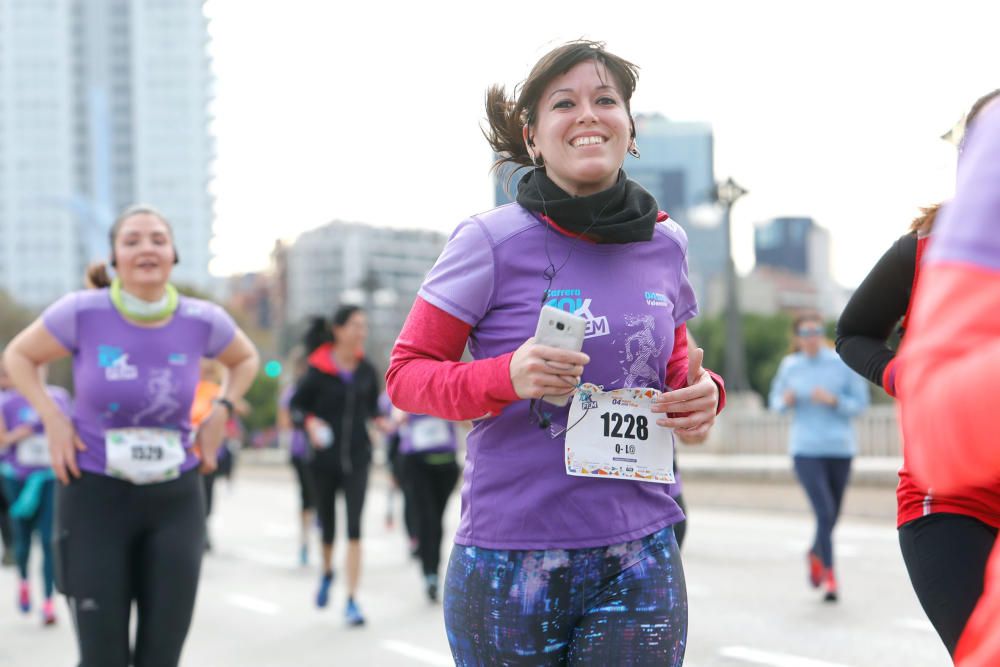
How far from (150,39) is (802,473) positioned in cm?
16270

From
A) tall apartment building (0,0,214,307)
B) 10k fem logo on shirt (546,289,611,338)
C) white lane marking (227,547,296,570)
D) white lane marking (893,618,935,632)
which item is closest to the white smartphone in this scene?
10k fem logo on shirt (546,289,611,338)

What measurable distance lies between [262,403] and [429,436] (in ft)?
289

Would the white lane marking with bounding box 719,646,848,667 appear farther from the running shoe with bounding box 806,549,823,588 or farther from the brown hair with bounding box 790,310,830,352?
the brown hair with bounding box 790,310,830,352

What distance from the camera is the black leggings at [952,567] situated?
2.69m

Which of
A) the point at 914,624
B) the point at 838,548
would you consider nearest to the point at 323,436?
the point at 914,624

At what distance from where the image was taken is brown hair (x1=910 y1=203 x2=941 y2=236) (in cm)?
308

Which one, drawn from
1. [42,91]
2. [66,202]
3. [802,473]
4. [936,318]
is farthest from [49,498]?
[42,91]

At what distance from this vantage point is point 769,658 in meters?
6.86

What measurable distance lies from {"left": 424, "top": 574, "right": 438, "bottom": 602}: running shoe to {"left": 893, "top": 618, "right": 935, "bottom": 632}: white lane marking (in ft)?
10.8

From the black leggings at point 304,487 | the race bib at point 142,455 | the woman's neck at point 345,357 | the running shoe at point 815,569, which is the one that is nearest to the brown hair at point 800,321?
the running shoe at point 815,569

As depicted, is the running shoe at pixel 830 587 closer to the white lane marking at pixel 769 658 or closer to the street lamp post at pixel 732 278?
the white lane marking at pixel 769 658

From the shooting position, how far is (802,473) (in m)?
9.01

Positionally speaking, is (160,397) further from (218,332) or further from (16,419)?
(16,419)

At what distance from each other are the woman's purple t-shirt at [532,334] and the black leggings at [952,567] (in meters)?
0.56
